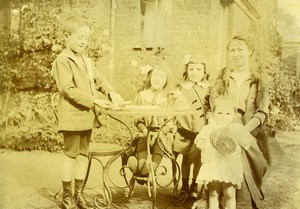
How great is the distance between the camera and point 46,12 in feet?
8.69

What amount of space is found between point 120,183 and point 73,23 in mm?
962

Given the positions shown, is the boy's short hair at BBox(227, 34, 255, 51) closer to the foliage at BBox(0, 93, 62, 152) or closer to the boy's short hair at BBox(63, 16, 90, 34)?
the boy's short hair at BBox(63, 16, 90, 34)

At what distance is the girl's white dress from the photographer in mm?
2242

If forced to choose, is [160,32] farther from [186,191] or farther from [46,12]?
[186,191]

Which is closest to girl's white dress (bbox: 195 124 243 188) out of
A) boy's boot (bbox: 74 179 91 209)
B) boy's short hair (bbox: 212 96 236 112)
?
boy's short hair (bbox: 212 96 236 112)

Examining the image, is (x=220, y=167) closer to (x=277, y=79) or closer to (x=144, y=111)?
(x=144, y=111)

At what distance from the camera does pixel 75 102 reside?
2365 millimetres

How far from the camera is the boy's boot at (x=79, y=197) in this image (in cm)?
240

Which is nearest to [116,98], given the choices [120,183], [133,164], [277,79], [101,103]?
[101,103]

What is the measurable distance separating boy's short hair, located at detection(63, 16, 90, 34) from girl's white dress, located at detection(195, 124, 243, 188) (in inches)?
35.1

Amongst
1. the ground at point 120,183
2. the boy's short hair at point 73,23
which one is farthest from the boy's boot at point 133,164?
the boy's short hair at point 73,23

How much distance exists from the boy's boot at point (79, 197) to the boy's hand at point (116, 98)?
0.47 m

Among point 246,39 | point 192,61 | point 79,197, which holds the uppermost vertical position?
point 246,39

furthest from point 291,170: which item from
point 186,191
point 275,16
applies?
point 275,16
